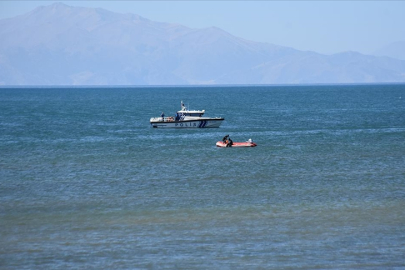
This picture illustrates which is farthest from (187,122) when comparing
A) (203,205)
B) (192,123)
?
Result: (203,205)

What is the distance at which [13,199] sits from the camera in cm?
4509

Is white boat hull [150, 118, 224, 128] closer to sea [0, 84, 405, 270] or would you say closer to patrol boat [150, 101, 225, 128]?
patrol boat [150, 101, 225, 128]

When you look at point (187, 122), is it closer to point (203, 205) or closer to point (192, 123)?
point (192, 123)

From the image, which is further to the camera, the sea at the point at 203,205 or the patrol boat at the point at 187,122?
the patrol boat at the point at 187,122

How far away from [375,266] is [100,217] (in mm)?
16741

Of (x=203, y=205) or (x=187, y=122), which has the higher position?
(x=187, y=122)

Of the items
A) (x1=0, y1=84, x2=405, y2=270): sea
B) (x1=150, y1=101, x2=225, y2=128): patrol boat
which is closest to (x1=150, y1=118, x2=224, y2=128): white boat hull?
(x1=150, y1=101, x2=225, y2=128): patrol boat

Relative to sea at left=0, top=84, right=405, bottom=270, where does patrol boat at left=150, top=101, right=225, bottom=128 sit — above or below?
above

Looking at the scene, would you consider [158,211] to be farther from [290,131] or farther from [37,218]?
[290,131]

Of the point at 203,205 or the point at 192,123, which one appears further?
the point at 192,123

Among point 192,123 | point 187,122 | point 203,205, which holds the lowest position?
point 203,205

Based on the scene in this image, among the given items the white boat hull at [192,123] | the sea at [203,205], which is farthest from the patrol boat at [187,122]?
the sea at [203,205]

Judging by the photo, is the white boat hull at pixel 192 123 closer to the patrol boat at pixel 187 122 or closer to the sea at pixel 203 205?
the patrol boat at pixel 187 122

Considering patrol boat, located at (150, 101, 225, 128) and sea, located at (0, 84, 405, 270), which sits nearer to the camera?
sea, located at (0, 84, 405, 270)
